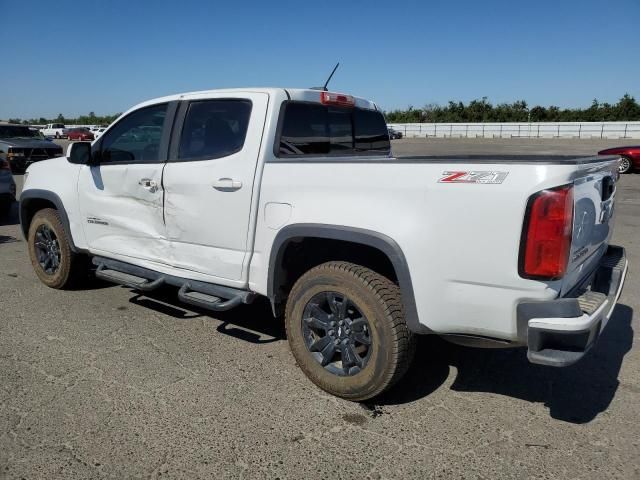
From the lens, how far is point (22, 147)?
50.8 feet

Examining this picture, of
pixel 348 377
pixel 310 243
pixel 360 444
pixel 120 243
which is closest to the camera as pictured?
pixel 360 444

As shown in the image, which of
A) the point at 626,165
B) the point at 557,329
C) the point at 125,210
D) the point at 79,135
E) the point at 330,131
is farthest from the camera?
the point at 79,135

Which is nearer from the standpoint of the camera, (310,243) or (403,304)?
(403,304)

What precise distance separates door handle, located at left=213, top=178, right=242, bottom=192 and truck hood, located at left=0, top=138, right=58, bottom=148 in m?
14.4

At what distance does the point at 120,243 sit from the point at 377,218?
2.62 meters

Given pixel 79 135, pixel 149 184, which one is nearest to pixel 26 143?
pixel 149 184

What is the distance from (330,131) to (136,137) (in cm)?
165

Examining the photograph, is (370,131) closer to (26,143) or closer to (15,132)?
(26,143)

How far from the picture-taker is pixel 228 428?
2.97 meters

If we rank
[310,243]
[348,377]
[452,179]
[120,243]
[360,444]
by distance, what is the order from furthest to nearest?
1. [120,243]
2. [310,243]
3. [348,377]
4. [360,444]
5. [452,179]

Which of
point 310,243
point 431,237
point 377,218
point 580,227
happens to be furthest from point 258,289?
point 580,227

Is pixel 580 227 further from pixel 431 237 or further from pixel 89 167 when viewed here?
pixel 89 167

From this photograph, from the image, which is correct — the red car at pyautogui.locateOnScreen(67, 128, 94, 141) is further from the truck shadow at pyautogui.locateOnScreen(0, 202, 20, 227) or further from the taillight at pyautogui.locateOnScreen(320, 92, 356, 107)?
the taillight at pyautogui.locateOnScreen(320, 92, 356, 107)

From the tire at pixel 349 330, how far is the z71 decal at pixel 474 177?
2.37ft
